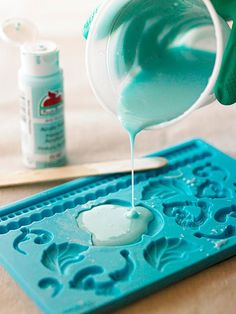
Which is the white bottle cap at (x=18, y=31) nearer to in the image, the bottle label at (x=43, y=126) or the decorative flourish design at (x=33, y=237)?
the bottle label at (x=43, y=126)

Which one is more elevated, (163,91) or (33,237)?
(163,91)

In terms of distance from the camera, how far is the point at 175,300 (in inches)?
29.8

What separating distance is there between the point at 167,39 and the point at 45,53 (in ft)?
0.56

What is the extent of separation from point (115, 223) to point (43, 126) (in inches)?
8.3

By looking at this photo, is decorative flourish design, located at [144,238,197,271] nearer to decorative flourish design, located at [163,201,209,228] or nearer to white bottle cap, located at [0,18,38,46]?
decorative flourish design, located at [163,201,209,228]

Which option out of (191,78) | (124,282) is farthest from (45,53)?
(124,282)

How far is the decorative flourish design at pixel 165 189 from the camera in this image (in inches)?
36.5

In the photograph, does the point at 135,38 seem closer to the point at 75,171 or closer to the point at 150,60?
the point at 150,60

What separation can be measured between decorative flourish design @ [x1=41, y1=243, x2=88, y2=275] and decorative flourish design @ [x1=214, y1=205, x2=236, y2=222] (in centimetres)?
18

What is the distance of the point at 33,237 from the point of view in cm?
83

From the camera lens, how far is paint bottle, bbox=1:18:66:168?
0.95m

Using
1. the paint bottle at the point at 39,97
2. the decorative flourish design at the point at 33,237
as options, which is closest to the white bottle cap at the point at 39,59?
the paint bottle at the point at 39,97

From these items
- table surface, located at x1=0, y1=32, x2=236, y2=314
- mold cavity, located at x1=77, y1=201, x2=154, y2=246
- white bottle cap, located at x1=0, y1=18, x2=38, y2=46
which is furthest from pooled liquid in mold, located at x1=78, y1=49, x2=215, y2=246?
white bottle cap, located at x1=0, y1=18, x2=38, y2=46

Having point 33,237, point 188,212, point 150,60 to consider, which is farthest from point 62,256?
point 150,60
